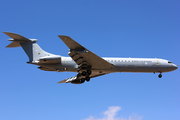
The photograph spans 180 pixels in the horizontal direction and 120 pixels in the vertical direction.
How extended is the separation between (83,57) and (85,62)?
124 cm

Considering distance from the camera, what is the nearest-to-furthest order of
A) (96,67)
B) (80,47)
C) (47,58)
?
(80,47) → (47,58) → (96,67)

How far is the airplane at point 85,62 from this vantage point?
106 ft

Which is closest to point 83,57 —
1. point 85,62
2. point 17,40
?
point 85,62

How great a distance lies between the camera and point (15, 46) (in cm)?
3350

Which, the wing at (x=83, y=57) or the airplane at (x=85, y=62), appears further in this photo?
the airplane at (x=85, y=62)

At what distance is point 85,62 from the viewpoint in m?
32.8

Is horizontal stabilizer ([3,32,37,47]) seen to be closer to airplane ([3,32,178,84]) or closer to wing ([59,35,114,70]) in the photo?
airplane ([3,32,178,84])

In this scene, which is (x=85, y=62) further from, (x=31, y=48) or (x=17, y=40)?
(x=17, y=40)

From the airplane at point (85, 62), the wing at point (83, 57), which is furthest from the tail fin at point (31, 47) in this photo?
the wing at point (83, 57)

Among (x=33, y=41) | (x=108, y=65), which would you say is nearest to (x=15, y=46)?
(x=33, y=41)

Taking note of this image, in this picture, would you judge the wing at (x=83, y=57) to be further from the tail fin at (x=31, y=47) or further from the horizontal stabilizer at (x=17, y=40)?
the horizontal stabilizer at (x=17, y=40)

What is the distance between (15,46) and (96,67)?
12.2m

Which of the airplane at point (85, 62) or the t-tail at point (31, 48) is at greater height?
the t-tail at point (31, 48)

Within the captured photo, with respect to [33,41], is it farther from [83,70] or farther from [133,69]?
[133,69]
